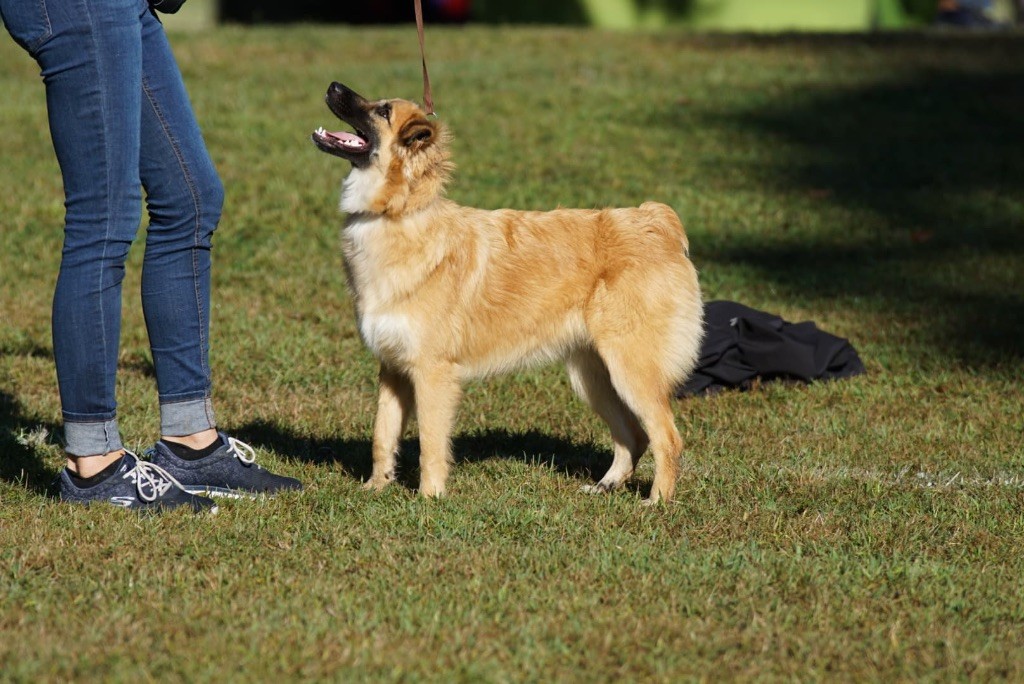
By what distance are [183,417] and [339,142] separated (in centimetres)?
117

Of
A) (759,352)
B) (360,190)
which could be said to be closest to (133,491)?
(360,190)

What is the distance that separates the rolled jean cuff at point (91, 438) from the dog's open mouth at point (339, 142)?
4.15 feet

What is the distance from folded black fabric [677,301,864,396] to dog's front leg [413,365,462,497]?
1.90m

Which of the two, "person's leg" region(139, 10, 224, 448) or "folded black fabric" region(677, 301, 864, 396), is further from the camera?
"folded black fabric" region(677, 301, 864, 396)

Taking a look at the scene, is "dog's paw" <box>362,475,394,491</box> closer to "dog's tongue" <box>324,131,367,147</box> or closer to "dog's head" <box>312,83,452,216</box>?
"dog's head" <box>312,83,452,216</box>

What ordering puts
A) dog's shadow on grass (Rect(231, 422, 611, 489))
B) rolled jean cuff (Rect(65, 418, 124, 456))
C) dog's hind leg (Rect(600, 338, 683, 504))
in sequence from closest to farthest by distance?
rolled jean cuff (Rect(65, 418, 124, 456)) → dog's hind leg (Rect(600, 338, 683, 504)) → dog's shadow on grass (Rect(231, 422, 611, 489))

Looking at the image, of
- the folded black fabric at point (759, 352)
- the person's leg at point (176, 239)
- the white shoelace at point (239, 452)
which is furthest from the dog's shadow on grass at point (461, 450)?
the folded black fabric at point (759, 352)

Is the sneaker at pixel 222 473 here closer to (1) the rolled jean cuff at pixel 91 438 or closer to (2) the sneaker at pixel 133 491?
(2) the sneaker at pixel 133 491

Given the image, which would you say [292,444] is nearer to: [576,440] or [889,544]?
[576,440]

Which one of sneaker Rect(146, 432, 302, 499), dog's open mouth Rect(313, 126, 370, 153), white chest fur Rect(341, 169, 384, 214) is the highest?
dog's open mouth Rect(313, 126, 370, 153)

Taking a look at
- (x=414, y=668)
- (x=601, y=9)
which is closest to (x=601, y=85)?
(x=601, y=9)

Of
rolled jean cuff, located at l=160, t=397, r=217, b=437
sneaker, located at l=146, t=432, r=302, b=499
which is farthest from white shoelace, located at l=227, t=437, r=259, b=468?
rolled jean cuff, located at l=160, t=397, r=217, b=437

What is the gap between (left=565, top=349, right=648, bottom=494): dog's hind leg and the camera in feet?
16.8

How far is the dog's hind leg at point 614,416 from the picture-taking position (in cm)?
511
